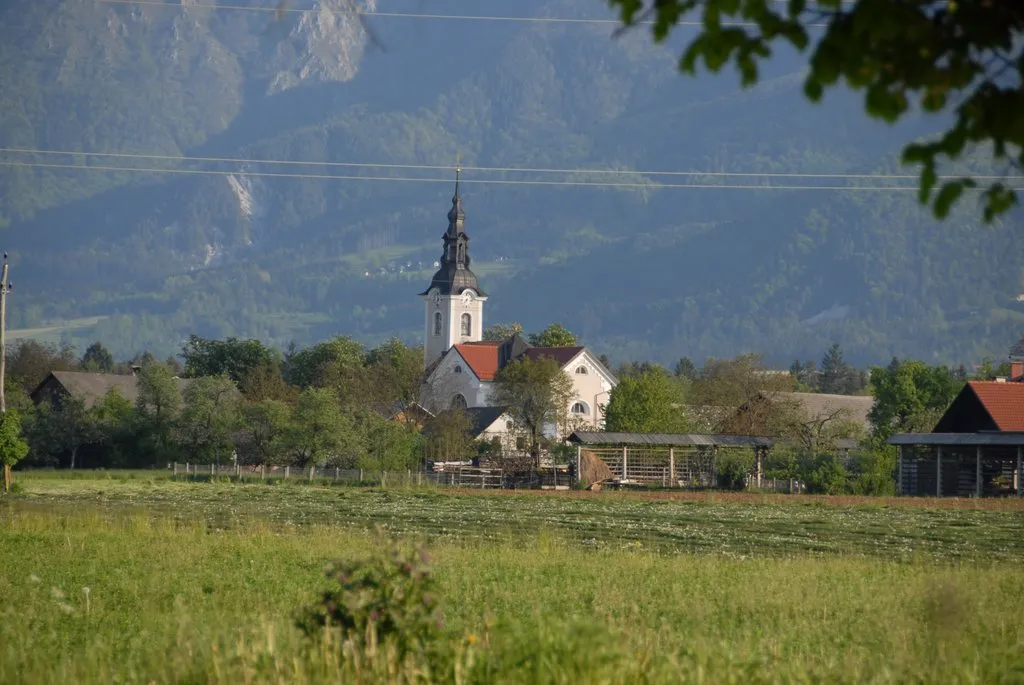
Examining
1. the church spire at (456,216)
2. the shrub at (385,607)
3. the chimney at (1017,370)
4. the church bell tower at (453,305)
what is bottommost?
the shrub at (385,607)

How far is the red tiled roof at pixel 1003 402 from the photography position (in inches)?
2393

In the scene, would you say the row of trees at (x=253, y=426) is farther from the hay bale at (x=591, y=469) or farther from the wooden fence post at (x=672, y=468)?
the wooden fence post at (x=672, y=468)

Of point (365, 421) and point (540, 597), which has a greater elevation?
point (365, 421)

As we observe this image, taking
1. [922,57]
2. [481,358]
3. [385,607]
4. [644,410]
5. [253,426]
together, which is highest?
[481,358]

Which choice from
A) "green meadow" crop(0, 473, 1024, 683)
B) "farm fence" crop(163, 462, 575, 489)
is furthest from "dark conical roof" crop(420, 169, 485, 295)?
"green meadow" crop(0, 473, 1024, 683)

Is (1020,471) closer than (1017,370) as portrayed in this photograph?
Yes

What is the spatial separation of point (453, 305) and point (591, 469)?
74.5 meters

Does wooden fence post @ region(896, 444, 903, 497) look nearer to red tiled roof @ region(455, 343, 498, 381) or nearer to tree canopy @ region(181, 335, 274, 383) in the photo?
red tiled roof @ region(455, 343, 498, 381)

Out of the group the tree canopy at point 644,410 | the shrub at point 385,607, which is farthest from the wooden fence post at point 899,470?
the shrub at point 385,607

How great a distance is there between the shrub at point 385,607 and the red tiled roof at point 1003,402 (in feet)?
181

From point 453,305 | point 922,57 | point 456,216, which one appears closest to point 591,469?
point 922,57

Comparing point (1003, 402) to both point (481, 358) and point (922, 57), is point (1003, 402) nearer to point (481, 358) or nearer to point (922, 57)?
point (481, 358)

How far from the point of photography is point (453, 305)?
5349 inches

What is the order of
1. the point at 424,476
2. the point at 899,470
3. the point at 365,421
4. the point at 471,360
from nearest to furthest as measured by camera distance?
1. the point at 899,470
2. the point at 424,476
3. the point at 365,421
4. the point at 471,360
